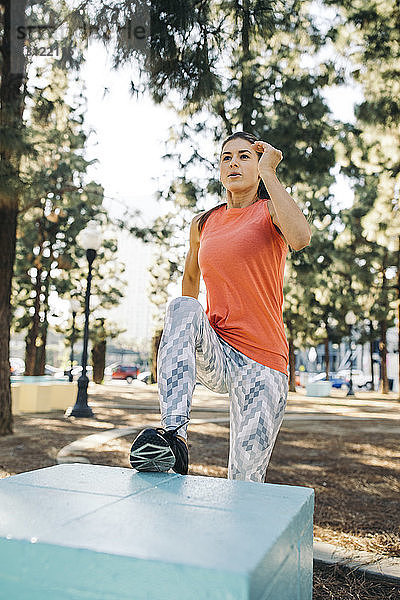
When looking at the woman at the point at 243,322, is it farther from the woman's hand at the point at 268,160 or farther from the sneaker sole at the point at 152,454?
the sneaker sole at the point at 152,454

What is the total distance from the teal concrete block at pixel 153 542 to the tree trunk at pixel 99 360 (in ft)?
94.5

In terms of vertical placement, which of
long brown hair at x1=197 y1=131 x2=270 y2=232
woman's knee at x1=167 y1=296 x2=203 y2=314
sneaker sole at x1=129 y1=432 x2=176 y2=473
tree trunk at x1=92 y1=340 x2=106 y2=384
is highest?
long brown hair at x1=197 y1=131 x2=270 y2=232

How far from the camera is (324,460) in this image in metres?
6.45

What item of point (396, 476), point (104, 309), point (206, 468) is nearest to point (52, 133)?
point (206, 468)

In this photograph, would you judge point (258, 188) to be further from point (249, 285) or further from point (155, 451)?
point (155, 451)

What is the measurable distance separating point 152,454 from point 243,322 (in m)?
0.74

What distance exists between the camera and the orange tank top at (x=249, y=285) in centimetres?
222

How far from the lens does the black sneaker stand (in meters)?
1.69

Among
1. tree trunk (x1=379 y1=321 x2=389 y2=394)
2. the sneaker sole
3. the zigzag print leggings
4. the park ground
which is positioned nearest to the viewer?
the sneaker sole

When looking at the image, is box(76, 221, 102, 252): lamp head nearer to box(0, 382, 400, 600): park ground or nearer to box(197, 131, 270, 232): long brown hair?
box(0, 382, 400, 600): park ground

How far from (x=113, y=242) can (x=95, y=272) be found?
165cm

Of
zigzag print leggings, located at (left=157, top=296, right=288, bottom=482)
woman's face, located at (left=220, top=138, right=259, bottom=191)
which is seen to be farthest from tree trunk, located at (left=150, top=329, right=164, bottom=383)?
zigzag print leggings, located at (left=157, top=296, right=288, bottom=482)

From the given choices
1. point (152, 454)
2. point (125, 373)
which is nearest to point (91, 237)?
point (152, 454)

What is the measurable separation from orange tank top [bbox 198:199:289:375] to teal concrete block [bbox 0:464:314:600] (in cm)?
75
